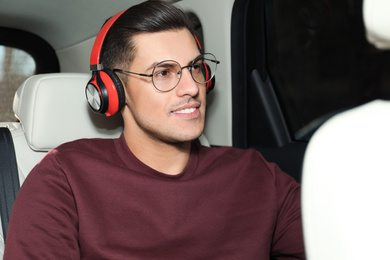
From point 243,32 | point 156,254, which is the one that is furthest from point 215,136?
point 156,254

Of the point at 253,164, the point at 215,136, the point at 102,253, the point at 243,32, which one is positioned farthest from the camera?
the point at 215,136

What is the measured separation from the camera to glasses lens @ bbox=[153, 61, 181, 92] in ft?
5.09

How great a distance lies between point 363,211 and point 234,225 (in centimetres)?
93

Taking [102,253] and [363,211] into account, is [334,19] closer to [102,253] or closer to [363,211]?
[102,253]

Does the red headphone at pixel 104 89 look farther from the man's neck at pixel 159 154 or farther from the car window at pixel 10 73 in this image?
the car window at pixel 10 73

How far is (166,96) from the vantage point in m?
1.55

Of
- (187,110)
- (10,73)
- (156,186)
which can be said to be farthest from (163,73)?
(10,73)

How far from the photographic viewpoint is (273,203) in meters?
1.58

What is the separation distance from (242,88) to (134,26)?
683mm

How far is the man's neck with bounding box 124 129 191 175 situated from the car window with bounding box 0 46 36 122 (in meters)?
1.86

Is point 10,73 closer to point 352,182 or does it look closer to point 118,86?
point 118,86

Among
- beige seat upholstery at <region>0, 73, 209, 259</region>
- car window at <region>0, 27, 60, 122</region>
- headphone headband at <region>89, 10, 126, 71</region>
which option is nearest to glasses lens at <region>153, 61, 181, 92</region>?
headphone headband at <region>89, 10, 126, 71</region>

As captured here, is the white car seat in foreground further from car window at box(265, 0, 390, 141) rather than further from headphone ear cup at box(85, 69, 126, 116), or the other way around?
car window at box(265, 0, 390, 141)

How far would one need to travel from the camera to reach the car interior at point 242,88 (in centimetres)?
175
